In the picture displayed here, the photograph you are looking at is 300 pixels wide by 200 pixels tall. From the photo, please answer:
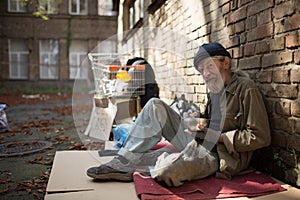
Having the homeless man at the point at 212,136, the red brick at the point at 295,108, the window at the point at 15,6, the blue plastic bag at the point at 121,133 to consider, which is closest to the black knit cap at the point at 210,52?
the homeless man at the point at 212,136

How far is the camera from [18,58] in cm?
1647

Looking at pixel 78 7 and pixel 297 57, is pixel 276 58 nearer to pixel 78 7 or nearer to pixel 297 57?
pixel 297 57

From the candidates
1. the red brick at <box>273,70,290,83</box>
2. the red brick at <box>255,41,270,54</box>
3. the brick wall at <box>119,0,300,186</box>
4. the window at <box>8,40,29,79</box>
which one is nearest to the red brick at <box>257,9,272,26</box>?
the brick wall at <box>119,0,300,186</box>

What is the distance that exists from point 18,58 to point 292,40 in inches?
659

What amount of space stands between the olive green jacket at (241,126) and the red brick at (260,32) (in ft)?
1.11

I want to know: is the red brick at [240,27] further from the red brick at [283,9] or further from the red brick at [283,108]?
the red brick at [283,108]

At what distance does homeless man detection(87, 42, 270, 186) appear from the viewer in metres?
1.98

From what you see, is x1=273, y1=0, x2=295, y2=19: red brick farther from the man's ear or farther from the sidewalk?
the sidewalk

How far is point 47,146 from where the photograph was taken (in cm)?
397

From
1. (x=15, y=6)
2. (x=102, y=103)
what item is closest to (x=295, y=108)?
(x=102, y=103)

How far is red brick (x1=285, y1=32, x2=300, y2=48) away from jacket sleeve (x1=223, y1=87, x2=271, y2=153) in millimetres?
356

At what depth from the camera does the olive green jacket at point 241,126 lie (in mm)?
1977

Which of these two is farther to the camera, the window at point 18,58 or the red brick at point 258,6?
the window at point 18,58

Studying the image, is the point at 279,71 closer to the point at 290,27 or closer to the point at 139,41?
the point at 290,27
